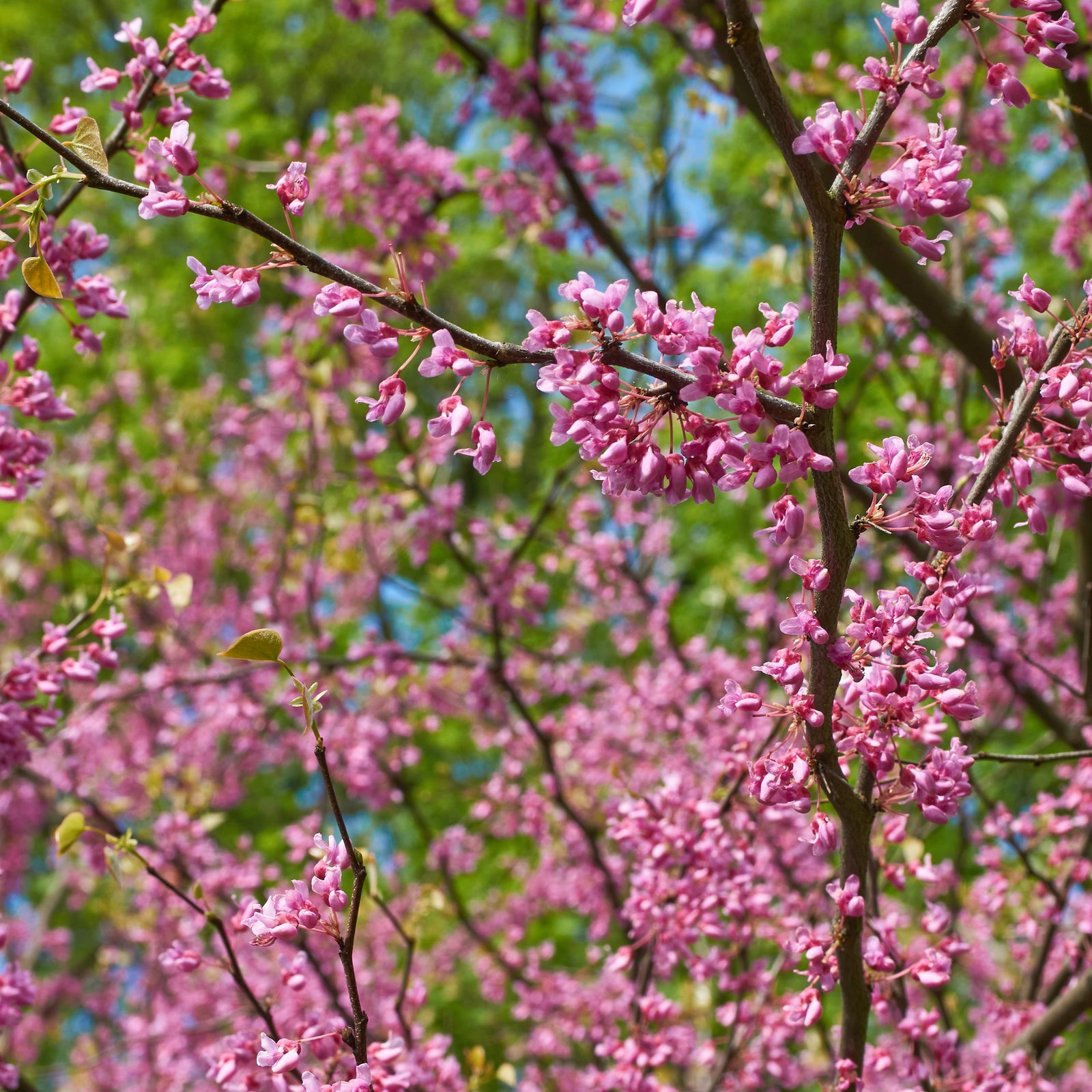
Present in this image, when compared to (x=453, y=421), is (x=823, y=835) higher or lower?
lower

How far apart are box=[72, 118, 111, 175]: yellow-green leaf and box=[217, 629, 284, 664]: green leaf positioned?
724mm

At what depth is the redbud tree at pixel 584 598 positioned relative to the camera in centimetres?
143

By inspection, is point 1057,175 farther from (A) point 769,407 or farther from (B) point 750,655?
(A) point 769,407

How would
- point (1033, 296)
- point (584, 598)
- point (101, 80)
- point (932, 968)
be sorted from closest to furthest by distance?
1. point (1033, 296)
2. point (932, 968)
3. point (101, 80)
4. point (584, 598)

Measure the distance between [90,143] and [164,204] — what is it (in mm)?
176

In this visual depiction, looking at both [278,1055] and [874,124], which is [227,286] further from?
[278,1055]

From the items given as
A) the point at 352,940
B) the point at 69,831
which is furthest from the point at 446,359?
the point at 69,831

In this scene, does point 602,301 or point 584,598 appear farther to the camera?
point 584,598

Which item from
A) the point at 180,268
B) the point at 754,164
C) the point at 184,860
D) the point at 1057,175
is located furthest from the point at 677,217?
the point at 184,860

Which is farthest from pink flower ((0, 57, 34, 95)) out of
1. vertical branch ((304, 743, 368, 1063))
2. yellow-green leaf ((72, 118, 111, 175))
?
vertical branch ((304, 743, 368, 1063))

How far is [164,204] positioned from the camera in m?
1.37

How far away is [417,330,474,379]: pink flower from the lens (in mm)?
1335

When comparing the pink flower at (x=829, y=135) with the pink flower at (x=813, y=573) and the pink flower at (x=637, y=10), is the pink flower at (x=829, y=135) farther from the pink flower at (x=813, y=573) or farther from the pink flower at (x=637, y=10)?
the pink flower at (x=813, y=573)

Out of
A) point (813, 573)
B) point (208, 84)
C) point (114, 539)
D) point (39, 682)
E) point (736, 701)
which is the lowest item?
point (736, 701)
